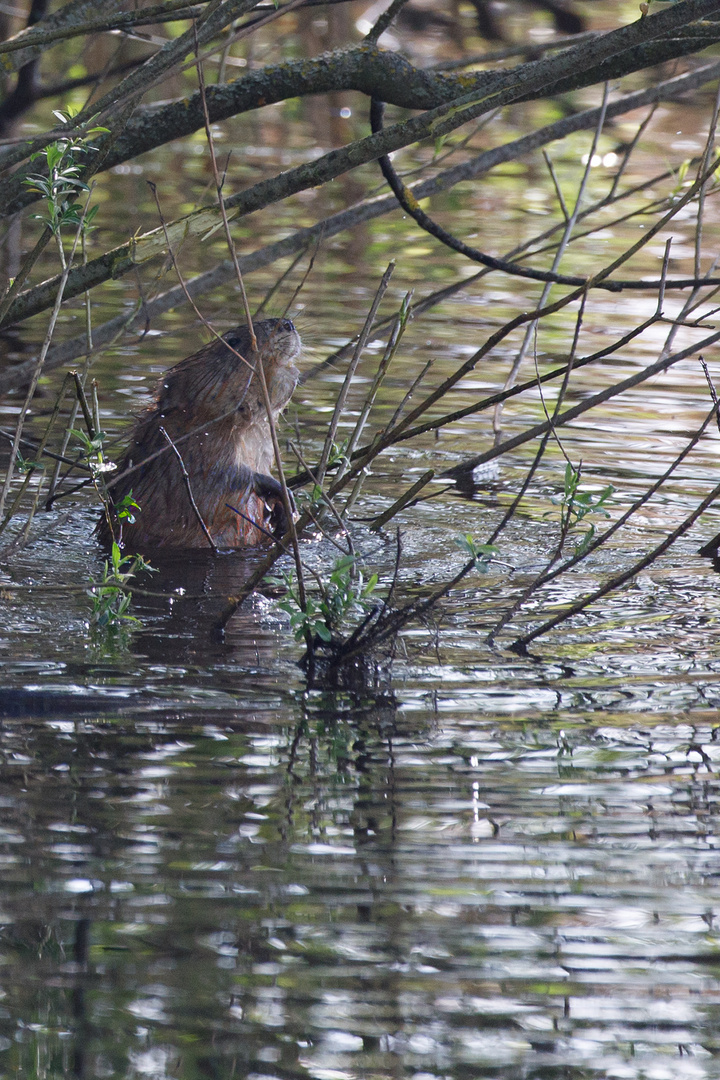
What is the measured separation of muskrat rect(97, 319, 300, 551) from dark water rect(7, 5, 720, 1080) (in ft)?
0.79

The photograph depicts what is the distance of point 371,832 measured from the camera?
309cm

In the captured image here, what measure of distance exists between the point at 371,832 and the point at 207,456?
2.81m

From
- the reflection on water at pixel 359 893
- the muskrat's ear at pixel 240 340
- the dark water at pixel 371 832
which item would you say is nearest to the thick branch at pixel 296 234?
the muskrat's ear at pixel 240 340

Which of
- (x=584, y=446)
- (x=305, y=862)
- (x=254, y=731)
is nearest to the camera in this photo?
(x=305, y=862)

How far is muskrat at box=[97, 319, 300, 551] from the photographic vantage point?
218 inches

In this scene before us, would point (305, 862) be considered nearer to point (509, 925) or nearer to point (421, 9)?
point (509, 925)

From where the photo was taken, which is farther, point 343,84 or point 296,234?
point 296,234

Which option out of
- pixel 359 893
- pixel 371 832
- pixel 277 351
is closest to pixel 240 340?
pixel 277 351

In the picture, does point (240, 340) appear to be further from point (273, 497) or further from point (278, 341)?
point (273, 497)

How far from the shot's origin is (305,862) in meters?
2.94

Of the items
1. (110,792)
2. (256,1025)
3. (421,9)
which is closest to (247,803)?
(110,792)

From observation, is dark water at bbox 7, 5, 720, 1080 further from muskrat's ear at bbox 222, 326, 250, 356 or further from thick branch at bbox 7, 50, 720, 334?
thick branch at bbox 7, 50, 720, 334

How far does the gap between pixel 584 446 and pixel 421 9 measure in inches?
522

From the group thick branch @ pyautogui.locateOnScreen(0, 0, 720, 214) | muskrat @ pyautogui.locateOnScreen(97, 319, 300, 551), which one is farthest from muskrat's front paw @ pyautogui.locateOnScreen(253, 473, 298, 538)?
thick branch @ pyautogui.locateOnScreen(0, 0, 720, 214)
